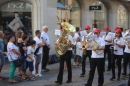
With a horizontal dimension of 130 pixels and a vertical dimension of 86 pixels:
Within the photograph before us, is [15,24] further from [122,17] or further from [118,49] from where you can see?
[122,17]

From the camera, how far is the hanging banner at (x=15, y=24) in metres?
16.2

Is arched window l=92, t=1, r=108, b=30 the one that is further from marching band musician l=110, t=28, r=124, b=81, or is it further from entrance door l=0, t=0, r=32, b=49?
marching band musician l=110, t=28, r=124, b=81

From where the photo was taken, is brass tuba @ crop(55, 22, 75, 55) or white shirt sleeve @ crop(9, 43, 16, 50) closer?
brass tuba @ crop(55, 22, 75, 55)

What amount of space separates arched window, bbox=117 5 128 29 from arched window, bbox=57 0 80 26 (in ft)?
19.0

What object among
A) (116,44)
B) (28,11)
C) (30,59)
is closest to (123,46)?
(116,44)

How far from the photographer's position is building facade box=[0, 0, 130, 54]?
16125mm

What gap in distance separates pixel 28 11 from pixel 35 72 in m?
6.10

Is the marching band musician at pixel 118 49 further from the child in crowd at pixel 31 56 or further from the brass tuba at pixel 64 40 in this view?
the child in crowd at pixel 31 56

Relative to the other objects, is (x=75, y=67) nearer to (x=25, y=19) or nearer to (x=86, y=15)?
(x=25, y=19)

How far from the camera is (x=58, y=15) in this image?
18.2 metres

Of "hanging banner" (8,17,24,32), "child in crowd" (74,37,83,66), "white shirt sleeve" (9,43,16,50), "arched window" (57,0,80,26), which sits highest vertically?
"arched window" (57,0,80,26)

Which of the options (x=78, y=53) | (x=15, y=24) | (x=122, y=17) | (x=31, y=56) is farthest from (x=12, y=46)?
(x=122, y=17)

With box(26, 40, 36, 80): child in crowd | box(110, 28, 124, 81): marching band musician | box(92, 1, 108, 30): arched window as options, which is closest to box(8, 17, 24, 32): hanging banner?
box(26, 40, 36, 80): child in crowd

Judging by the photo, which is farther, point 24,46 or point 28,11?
point 28,11
